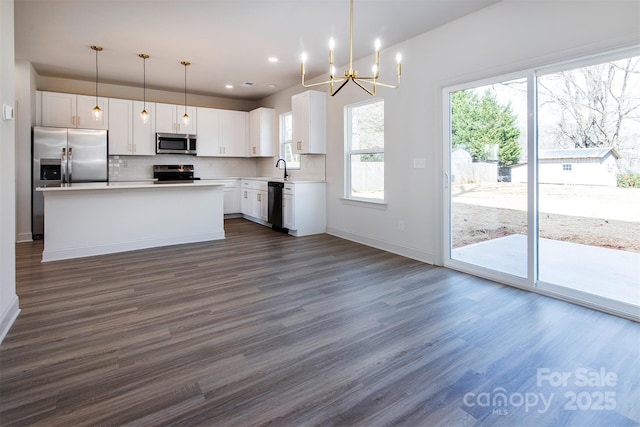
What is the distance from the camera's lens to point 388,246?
4.77 m

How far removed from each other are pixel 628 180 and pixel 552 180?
524 millimetres

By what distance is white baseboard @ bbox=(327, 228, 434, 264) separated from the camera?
4238 mm

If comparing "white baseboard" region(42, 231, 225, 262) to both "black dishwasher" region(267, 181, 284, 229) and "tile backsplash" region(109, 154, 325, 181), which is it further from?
"tile backsplash" region(109, 154, 325, 181)

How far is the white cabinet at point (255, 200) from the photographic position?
6.71 meters

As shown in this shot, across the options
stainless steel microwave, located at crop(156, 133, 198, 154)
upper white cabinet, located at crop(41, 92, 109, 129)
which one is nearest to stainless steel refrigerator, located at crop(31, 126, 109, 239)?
upper white cabinet, located at crop(41, 92, 109, 129)

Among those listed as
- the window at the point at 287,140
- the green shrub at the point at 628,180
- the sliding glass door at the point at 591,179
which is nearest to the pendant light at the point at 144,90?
the window at the point at 287,140

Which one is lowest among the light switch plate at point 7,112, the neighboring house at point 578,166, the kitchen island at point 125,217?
the kitchen island at point 125,217

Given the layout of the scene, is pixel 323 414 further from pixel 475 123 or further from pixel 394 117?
pixel 394 117

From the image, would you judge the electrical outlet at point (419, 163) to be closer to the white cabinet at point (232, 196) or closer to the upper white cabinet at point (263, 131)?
the upper white cabinet at point (263, 131)

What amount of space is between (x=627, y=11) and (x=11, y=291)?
495cm

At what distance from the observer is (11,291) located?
263 cm

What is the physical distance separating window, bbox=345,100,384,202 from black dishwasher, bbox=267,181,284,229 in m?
1.24

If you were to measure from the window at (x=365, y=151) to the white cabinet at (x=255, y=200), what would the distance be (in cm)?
187

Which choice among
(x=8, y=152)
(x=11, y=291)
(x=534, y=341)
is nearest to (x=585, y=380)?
(x=534, y=341)
